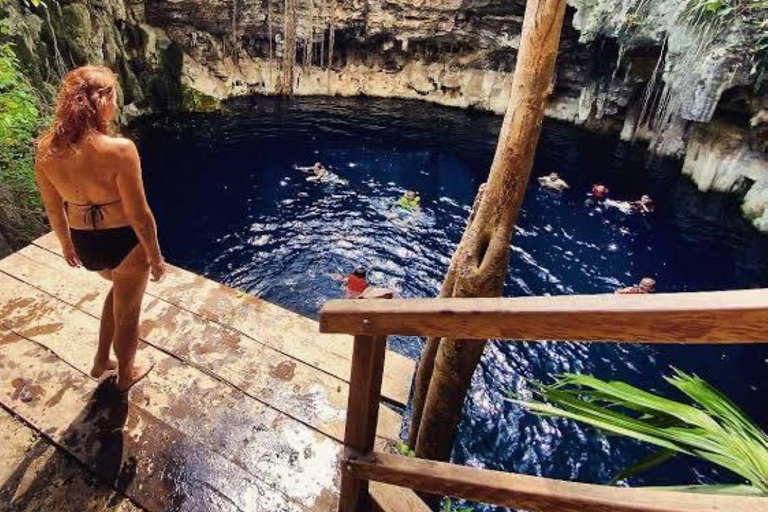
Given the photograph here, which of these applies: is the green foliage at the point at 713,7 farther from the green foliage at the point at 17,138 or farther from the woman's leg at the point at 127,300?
the green foliage at the point at 17,138

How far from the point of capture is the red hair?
7.42ft

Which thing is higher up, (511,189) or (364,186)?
(511,189)

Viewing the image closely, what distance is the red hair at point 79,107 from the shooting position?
226cm

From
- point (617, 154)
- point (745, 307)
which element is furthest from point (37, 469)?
point (617, 154)

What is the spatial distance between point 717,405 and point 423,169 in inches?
593

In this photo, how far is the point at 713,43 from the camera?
44.8 ft

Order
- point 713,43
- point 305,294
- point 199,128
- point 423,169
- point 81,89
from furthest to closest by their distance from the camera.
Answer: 1. point 199,128
2. point 423,169
3. point 713,43
4. point 305,294
5. point 81,89

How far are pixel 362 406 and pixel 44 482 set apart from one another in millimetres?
2220

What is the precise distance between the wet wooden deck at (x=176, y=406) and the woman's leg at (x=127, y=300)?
393mm

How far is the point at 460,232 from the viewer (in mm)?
12023

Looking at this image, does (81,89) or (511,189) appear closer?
(81,89)

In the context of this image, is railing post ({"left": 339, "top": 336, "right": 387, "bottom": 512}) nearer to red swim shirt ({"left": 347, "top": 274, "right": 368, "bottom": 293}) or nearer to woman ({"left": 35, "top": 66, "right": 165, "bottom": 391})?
woman ({"left": 35, "top": 66, "right": 165, "bottom": 391})

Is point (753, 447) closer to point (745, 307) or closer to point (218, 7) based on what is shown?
point (745, 307)

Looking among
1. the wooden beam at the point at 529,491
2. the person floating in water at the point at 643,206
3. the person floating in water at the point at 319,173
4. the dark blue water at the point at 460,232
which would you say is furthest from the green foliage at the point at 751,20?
the wooden beam at the point at 529,491
